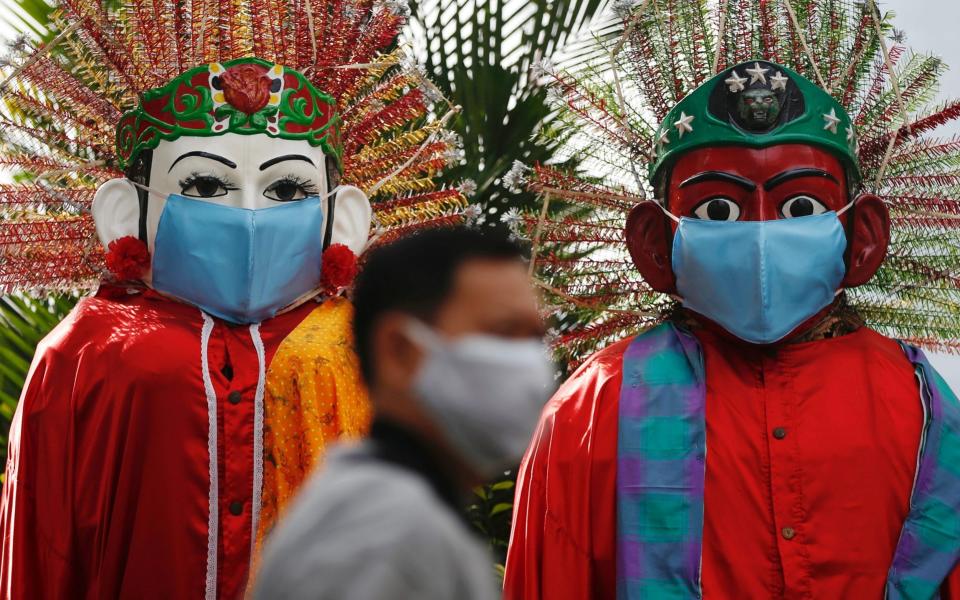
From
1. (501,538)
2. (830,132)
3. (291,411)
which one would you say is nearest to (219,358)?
(291,411)

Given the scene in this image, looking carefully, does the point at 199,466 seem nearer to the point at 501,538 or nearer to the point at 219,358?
the point at 219,358

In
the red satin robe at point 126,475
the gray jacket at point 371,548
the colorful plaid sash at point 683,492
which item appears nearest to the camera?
the gray jacket at point 371,548

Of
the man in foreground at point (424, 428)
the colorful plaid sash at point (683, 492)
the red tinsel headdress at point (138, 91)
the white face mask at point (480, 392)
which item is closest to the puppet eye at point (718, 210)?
the colorful plaid sash at point (683, 492)

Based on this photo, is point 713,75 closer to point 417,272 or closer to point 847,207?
point 847,207

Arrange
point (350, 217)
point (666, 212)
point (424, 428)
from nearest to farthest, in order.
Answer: point (424, 428)
point (666, 212)
point (350, 217)

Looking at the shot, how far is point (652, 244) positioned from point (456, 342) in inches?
61.4

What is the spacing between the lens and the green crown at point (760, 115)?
3.14 m

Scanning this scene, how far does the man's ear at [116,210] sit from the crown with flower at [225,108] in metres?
0.09

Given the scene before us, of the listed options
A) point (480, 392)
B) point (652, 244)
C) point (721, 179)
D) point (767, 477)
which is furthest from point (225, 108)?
point (480, 392)

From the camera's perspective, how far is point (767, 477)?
2.95 m

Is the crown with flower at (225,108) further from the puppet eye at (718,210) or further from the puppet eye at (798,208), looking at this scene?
the puppet eye at (798,208)

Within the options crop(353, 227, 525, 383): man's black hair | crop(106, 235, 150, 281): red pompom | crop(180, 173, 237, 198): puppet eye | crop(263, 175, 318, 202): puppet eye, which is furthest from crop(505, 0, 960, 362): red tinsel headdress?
crop(353, 227, 525, 383): man's black hair

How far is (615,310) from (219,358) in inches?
39.9

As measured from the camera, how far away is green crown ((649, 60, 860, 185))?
10.3 ft
